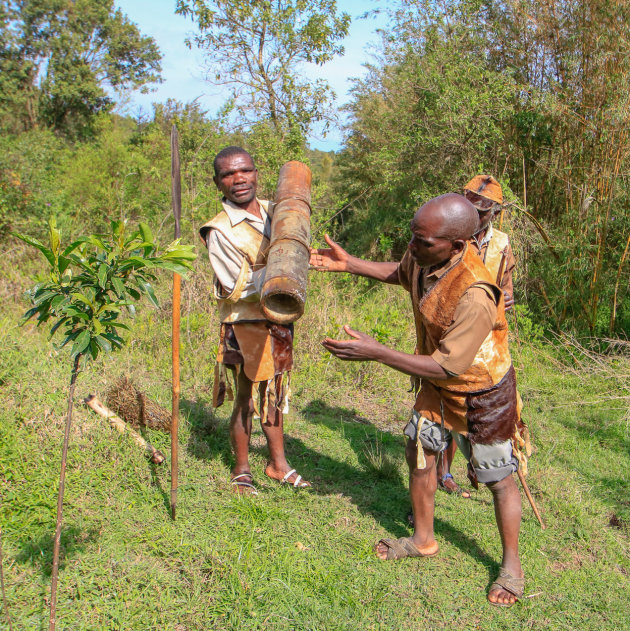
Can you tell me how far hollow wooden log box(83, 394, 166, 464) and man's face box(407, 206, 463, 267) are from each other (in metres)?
2.15

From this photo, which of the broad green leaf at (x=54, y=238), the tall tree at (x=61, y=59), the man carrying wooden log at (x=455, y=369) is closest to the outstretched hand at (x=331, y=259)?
the man carrying wooden log at (x=455, y=369)

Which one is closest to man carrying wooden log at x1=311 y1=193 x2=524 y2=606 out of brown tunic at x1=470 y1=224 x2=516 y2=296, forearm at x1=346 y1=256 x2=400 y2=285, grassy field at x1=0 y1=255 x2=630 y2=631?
forearm at x1=346 y1=256 x2=400 y2=285

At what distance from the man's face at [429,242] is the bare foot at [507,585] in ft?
5.13

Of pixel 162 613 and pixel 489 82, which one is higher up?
pixel 489 82

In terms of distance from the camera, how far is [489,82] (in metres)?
7.12

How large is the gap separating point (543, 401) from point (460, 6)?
5.63m

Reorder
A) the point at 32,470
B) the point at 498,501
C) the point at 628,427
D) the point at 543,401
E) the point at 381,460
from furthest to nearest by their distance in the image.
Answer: the point at 543,401
the point at 628,427
the point at 381,460
the point at 32,470
the point at 498,501

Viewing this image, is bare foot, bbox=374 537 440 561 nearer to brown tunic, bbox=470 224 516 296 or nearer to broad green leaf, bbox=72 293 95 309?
brown tunic, bbox=470 224 516 296

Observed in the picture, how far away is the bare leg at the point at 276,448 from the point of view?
3.49 metres

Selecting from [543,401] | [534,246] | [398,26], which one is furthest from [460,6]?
[543,401]

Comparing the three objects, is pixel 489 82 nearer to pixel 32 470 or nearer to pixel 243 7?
pixel 243 7

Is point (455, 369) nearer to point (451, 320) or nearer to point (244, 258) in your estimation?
point (451, 320)

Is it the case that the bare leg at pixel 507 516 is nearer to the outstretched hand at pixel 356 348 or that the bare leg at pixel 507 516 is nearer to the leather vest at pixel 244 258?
the outstretched hand at pixel 356 348

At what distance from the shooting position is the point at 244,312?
3.19 meters
